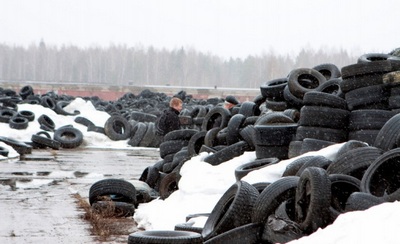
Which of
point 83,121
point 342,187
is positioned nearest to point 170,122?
point 342,187

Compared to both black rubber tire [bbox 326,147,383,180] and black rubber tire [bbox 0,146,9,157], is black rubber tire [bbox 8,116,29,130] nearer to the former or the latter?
black rubber tire [bbox 0,146,9,157]

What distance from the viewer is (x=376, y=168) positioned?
761cm

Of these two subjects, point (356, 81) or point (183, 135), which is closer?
point (356, 81)

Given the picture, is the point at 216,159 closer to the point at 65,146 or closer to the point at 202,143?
the point at 202,143

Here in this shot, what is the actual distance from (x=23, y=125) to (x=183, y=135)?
13.4 meters

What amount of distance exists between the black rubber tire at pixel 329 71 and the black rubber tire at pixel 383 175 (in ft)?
22.4

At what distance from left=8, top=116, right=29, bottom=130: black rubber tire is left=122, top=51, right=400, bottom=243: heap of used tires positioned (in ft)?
42.8

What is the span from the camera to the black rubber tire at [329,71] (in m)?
14.6

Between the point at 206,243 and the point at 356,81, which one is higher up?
the point at 356,81

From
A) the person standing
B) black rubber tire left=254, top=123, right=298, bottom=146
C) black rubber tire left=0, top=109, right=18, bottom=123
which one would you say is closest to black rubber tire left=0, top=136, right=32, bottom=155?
black rubber tire left=0, top=109, right=18, bottom=123

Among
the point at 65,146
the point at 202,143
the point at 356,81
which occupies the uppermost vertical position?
the point at 356,81

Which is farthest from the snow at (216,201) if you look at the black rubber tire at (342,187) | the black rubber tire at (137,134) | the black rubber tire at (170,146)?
the black rubber tire at (137,134)

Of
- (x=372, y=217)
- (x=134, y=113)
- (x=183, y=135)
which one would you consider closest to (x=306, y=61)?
(x=134, y=113)

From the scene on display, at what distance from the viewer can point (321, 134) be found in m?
11.0
